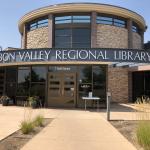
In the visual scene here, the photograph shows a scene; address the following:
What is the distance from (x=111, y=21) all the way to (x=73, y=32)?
404 centimetres

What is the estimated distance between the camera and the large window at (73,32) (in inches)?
1121

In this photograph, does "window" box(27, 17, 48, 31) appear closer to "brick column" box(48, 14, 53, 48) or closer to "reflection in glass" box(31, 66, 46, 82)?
"brick column" box(48, 14, 53, 48)

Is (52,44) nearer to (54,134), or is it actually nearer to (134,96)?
(134,96)

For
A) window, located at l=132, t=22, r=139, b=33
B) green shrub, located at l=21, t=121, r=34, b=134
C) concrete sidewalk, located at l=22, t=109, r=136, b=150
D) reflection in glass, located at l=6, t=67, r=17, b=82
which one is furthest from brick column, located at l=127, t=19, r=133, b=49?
green shrub, located at l=21, t=121, r=34, b=134

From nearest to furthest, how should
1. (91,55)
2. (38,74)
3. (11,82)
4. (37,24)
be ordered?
(91,55) < (38,74) < (11,82) < (37,24)

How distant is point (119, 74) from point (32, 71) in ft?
27.5

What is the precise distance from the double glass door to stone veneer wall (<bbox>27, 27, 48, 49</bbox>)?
6.27 metres

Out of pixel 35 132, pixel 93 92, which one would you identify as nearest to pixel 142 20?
pixel 93 92

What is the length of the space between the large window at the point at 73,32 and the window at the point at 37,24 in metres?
1.64

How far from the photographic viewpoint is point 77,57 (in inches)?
823

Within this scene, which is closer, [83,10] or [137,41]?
[83,10]

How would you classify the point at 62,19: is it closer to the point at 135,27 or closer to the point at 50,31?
the point at 50,31

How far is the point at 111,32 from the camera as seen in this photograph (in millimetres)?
29328

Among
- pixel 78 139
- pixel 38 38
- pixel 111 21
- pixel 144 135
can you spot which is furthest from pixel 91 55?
pixel 144 135
